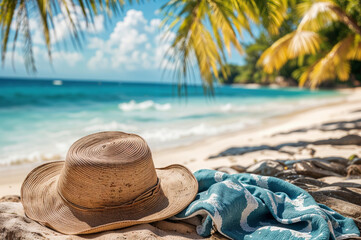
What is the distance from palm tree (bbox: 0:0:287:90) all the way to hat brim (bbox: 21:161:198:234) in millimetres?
1303

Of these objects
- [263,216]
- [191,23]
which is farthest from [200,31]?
[263,216]

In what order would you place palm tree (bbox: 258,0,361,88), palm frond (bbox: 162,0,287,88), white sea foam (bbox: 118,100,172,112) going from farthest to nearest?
white sea foam (bbox: 118,100,172,112) → palm tree (bbox: 258,0,361,88) → palm frond (bbox: 162,0,287,88)

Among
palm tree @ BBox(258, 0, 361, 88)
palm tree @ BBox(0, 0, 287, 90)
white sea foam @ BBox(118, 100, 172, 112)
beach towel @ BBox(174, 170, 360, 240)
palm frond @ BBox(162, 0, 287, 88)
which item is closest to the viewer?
beach towel @ BBox(174, 170, 360, 240)

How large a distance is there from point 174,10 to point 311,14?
5194 millimetres

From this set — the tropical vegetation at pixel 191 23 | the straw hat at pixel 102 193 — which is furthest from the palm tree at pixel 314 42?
the straw hat at pixel 102 193

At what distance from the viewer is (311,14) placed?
6.78m

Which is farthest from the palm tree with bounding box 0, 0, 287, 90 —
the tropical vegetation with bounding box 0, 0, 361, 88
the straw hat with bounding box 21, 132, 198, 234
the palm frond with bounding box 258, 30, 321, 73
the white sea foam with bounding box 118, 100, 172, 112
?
the white sea foam with bounding box 118, 100, 172, 112

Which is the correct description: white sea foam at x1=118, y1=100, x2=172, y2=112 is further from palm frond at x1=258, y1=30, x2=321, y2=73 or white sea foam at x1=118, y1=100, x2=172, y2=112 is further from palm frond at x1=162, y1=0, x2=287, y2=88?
palm frond at x1=162, y1=0, x2=287, y2=88

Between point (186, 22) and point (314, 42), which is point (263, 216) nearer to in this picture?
point (186, 22)

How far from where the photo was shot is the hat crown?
54.3 inches

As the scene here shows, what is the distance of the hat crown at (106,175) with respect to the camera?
4.53 ft

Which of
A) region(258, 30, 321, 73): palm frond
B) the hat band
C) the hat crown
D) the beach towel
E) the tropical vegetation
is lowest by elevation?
the beach towel

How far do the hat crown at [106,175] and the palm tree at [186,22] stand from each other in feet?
4.25

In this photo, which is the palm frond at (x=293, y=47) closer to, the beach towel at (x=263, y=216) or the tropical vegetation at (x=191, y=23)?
the tropical vegetation at (x=191, y=23)
